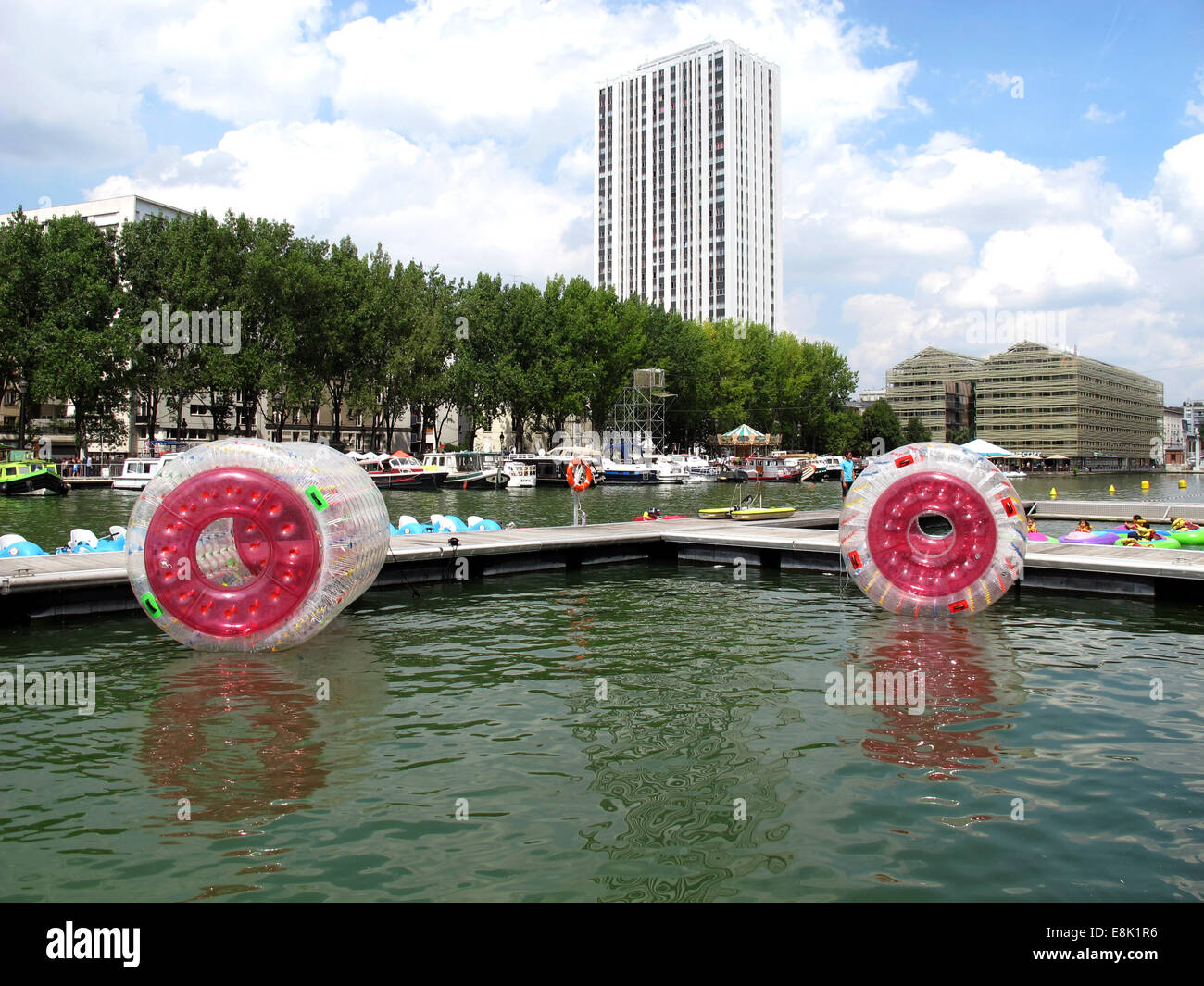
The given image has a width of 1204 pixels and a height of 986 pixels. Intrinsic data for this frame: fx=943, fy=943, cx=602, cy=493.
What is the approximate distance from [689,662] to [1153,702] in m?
6.00

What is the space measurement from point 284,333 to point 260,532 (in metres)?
58.4

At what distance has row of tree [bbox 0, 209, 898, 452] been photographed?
63.7 metres

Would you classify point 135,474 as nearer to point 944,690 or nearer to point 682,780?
point 944,690

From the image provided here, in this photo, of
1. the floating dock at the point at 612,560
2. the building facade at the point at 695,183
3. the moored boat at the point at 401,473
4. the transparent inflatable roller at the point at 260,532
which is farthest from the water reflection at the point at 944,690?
the building facade at the point at 695,183

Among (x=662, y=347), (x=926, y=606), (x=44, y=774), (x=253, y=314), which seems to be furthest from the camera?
(x=662, y=347)

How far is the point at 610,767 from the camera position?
935 cm

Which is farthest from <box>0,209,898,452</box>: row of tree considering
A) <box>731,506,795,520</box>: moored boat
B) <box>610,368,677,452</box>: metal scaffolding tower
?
<box>731,506,795,520</box>: moored boat

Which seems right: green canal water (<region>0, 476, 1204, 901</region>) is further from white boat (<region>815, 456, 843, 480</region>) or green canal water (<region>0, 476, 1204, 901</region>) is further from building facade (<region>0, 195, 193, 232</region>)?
building facade (<region>0, 195, 193, 232</region>)

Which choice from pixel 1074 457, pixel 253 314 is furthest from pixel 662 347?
pixel 1074 457

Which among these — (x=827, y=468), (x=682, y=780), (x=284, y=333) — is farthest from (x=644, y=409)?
(x=682, y=780)

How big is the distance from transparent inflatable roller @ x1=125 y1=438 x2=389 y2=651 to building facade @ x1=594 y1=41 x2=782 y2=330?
158 metres

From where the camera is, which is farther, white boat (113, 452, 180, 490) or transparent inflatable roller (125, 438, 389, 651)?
white boat (113, 452, 180, 490)
